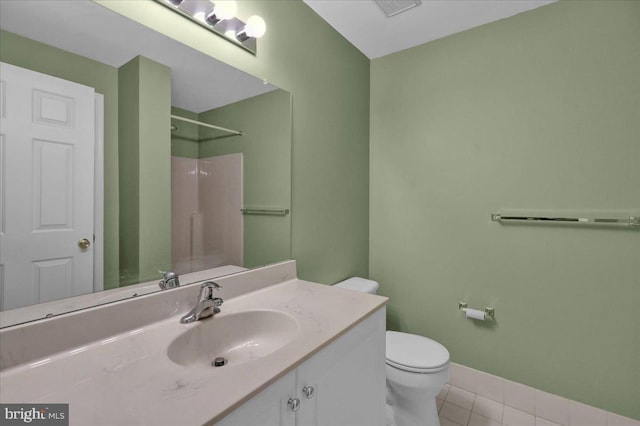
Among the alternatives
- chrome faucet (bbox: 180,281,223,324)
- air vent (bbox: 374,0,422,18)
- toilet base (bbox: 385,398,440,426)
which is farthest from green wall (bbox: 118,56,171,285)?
toilet base (bbox: 385,398,440,426)

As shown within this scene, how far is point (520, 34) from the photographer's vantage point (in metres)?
1.62

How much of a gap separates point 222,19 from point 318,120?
2.29 feet

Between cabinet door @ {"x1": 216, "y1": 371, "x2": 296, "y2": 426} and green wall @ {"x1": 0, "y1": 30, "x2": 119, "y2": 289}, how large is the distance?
1.98ft

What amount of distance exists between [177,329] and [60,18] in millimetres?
931

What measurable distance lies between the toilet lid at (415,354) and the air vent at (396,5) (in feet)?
6.01

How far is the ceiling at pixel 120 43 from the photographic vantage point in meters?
0.74

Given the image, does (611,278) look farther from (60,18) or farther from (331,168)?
(60,18)

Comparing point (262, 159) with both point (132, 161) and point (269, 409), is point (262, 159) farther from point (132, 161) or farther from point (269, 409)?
point (269, 409)

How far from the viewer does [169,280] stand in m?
0.99

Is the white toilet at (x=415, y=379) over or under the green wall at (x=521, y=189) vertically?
under

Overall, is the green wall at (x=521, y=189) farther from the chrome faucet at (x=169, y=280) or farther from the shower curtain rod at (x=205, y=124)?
the chrome faucet at (x=169, y=280)

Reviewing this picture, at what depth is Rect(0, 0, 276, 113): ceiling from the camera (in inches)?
29.1

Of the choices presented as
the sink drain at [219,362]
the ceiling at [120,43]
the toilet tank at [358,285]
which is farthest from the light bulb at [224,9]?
the toilet tank at [358,285]

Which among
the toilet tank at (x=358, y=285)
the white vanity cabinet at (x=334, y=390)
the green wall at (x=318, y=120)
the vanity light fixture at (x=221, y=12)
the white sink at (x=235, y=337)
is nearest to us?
the white vanity cabinet at (x=334, y=390)
